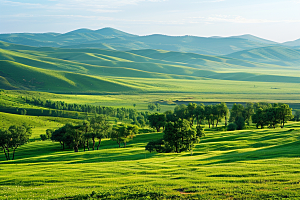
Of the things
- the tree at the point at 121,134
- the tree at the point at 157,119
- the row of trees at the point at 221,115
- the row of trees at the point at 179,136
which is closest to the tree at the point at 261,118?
the row of trees at the point at 221,115

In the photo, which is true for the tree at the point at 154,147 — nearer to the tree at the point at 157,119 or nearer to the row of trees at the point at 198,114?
the row of trees at the point at 198,114

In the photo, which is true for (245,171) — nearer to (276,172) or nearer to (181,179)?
(276,172)

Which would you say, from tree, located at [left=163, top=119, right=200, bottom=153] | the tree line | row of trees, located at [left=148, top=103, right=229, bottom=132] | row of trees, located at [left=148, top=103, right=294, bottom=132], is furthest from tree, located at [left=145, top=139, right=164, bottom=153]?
row of trees, located at [left=148, top=103, right=229, bottom=132]

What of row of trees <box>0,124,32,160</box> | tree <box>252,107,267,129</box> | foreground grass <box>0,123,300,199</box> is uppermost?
tree <box>252,107,267,129</box>

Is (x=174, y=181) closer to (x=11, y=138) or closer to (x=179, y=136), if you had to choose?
(x=179, y=136)

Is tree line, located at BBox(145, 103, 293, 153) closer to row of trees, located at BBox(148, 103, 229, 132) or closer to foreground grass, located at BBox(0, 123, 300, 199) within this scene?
row of trees, located at BBox(148, 103, 229, 132)

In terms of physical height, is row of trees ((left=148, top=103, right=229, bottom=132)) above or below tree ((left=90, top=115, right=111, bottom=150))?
above

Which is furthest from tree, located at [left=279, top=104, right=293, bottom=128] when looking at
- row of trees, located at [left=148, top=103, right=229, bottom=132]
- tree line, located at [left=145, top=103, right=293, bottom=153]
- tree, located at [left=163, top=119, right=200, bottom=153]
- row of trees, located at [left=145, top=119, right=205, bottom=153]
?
tree, located at [left=163, top=119, right=200, bottom=153]

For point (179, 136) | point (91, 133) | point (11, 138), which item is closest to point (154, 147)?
point (179, 136)

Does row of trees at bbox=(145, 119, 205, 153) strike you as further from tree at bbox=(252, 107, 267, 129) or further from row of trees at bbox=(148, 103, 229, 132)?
row of trees at bbox=(148, 103, 229, 132)

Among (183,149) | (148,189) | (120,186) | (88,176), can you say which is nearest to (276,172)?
(148,189)

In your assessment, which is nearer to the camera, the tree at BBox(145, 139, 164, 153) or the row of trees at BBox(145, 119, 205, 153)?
the row of trees at BBox(145, 119, 205, 153)

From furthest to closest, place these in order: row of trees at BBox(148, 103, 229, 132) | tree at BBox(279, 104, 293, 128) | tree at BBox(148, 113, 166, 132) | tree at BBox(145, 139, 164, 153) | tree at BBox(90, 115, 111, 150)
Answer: row of trees at BBox(148, 103, 229, 132), tree at BBox(148, 113, 166, 132), tree at BBox(279, 104, 293, 128), tree at BBox(90, 115, 111, 150), tree at BBox(145, 139, 164, 153)

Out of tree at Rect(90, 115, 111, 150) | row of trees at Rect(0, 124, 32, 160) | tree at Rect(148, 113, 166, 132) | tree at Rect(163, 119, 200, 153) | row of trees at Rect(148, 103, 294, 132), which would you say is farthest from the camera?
tree at Rect(148, 113, 166, 132)
